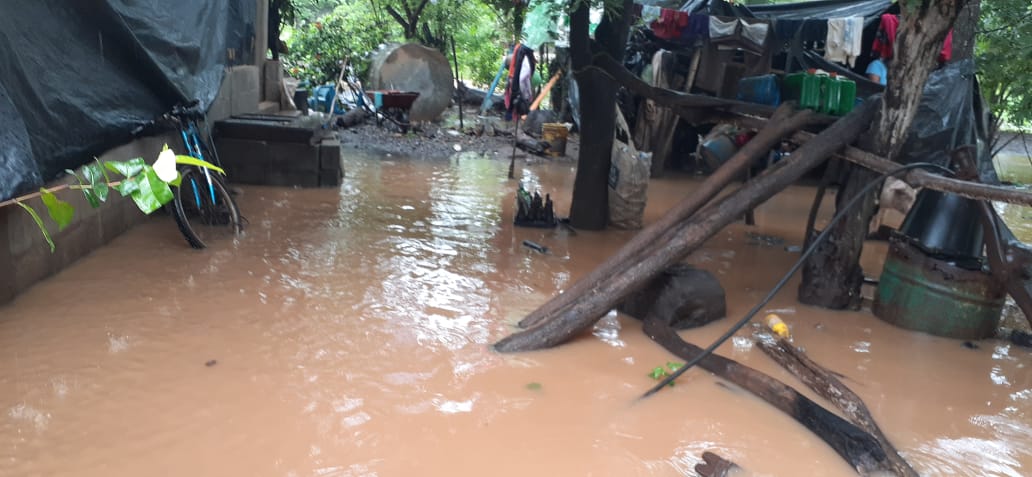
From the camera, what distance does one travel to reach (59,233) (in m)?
5.20

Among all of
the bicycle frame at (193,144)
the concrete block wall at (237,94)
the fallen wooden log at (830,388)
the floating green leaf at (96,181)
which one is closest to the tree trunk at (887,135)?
the fallen wooden log at (830,388)

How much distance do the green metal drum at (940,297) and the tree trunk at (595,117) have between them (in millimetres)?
3159

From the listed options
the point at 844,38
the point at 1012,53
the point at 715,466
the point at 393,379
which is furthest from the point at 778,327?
the point at 844,38

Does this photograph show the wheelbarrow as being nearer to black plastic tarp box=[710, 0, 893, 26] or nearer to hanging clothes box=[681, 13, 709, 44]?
hanging clothes box=[681, 13, 709, 44]

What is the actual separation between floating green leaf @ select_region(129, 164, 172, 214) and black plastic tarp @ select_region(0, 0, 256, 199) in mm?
2373

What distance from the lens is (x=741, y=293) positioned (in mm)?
6102

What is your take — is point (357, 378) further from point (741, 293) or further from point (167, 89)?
point (167, 89)

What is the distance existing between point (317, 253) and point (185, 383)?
260 cm

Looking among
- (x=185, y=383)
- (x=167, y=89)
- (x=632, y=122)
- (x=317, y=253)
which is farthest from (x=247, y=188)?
(x=632, y=122)

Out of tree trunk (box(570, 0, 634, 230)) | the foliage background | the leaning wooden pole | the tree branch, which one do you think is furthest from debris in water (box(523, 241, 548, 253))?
the tree branch

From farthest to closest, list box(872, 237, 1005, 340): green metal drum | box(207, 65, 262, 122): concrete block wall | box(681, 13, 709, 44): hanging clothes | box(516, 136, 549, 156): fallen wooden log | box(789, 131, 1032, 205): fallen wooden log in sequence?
box(516, 136, 549, 156): fallen wooden log, box(681, 13, 709, 44): hanging clothes, box(207, 65, 262, 122): concrete block wall, box(872, 237, 1005, 340): green metal drum, box(789, 131, 1032, 205): fallen wooden log

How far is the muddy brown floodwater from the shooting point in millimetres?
3342

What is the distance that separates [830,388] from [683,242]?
1309 mm

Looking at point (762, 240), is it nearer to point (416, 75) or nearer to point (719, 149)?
point (719, 149)
